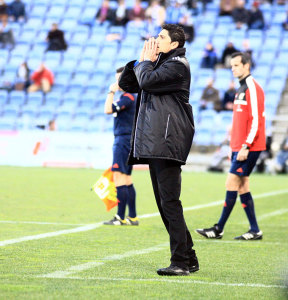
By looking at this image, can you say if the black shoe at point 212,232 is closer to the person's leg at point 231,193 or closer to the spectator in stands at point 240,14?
the person's leg at point 231,193

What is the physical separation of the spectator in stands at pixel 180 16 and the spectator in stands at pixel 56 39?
4065 mm

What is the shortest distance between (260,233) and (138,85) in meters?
3.38

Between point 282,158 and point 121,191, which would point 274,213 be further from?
point 282,158

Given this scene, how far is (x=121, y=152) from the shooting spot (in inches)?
422

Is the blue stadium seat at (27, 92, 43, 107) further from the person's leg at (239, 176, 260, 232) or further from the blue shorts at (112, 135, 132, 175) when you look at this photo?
the person's leg at (239, 176, 260, 232)

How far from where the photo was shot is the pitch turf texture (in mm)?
5715

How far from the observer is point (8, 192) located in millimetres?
14945

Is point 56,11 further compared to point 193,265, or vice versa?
point 56,11

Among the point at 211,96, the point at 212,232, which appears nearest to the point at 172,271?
the point at 212,232

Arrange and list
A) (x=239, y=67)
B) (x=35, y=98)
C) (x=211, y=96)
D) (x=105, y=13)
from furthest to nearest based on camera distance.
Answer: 1. (x=105, y=13)
2. (x=35, y=98)
3. (x=211, y=96)
4. (x=239, y=67)

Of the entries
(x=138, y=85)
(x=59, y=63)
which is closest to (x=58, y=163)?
(x=59, y=63)

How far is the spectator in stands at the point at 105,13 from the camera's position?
31359 millimetres

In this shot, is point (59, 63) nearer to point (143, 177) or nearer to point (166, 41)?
point (143, 177)

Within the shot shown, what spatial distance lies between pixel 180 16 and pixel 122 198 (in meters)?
19.1
